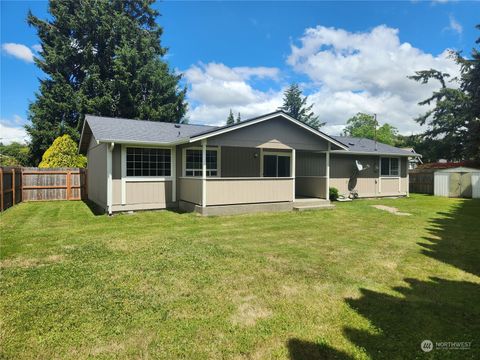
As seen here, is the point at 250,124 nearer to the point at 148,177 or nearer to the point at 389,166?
the point at 148,177

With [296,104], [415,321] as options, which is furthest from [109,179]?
[296,104]

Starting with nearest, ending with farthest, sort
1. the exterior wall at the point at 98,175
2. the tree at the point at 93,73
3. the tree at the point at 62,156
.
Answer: the exterior wall at the point at 98,175
the tree at the point at 62,156
the tree at the point at 93,73

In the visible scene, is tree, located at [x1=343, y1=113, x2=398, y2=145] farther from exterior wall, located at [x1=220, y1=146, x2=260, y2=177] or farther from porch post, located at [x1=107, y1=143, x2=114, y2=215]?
porch post, located at [x1=107, y1=143, x2=114, y2=215]

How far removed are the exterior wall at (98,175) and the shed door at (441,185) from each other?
64.6 feet

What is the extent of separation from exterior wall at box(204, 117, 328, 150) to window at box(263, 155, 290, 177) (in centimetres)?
195

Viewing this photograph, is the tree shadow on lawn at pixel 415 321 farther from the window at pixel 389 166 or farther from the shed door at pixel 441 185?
the shed door at pixel 441 185

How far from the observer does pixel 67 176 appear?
15094 mm

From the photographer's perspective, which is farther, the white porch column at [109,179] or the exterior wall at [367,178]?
the exterior wall at [367,178]

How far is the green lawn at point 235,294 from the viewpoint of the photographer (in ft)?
9.16

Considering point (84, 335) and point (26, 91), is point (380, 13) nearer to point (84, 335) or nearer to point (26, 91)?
point (84, 335)

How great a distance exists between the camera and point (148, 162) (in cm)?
1102

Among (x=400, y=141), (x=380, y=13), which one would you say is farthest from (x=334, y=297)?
(x=400, y=141)

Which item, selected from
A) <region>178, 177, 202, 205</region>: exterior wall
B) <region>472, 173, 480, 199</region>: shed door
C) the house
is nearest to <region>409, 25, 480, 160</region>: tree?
<region>472, 173, 480, 199</region>: shed door

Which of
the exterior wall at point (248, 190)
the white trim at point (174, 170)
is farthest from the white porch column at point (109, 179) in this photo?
the exterior wall at point (248, 190)
